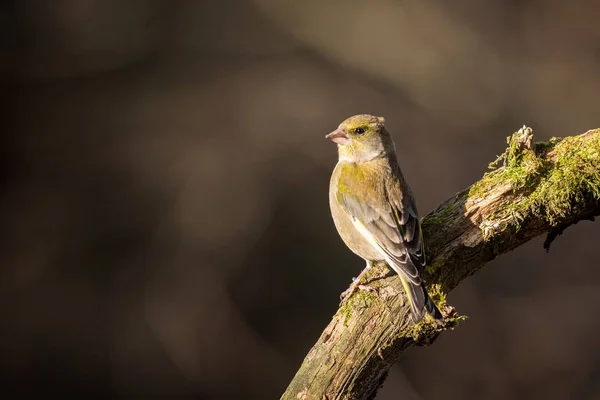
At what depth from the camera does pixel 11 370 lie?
9586 mm

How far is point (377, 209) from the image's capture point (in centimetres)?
505

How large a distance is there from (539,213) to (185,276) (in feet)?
19.8

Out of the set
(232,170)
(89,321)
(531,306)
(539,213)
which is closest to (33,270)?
(89,321)

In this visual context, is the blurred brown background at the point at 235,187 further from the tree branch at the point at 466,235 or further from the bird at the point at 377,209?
the tree branch at the point at 466,235

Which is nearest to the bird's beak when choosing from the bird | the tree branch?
the bird

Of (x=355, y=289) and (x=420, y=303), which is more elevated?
(x=355, y=289)

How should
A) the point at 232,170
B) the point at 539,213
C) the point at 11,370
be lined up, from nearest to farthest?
the point at 539,213 < the point at 11,370 < the point at 232,170

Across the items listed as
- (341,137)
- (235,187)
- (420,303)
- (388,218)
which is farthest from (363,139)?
(235,187)

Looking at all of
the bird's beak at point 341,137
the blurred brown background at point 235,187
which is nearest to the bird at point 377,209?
the bird's beak at point 341,137

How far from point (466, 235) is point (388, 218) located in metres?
0.64

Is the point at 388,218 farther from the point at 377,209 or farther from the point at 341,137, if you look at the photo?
the point at 341,137

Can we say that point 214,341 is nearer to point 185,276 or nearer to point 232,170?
point 185,276

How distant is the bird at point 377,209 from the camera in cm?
439

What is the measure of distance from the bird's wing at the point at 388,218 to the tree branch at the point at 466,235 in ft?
0.40
